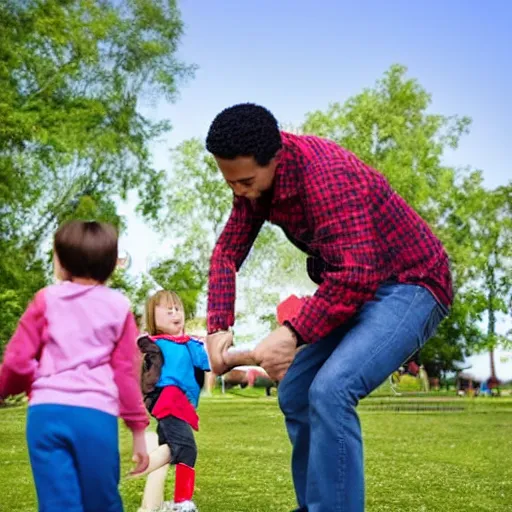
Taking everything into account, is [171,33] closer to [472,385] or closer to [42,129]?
[42,129]

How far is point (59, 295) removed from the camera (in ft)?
13.8

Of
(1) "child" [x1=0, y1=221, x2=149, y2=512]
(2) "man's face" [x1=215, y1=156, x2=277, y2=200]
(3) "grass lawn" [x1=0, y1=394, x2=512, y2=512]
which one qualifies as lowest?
(3) "grass lawn" [x1=0, y1=394, x2=512, y2=512]

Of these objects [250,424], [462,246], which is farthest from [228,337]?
[462,246]

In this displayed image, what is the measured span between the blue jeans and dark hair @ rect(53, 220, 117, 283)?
977 mm

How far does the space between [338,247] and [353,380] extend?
20.7 inches

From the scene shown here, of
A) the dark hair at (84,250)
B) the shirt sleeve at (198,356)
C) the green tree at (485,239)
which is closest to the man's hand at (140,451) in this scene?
the dark hair at (84,250)

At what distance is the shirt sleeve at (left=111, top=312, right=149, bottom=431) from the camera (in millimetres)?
4242

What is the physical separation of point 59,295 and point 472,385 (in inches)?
2215

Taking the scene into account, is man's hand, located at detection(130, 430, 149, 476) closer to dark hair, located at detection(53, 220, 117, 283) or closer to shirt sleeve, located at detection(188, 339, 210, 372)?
dark hair, located at detection(53, 220, 117, 283)

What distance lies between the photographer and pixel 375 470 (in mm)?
11086

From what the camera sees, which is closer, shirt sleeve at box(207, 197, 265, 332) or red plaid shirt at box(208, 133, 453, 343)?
red plaid shirt at box(208, 133, 453, 343)

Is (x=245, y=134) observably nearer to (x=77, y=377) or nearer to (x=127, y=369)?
(x=127, y=369)

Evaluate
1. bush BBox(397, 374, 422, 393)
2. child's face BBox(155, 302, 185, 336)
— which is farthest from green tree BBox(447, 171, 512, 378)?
child's face BBox(155, 302, 185, 336)

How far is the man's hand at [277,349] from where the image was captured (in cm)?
428
